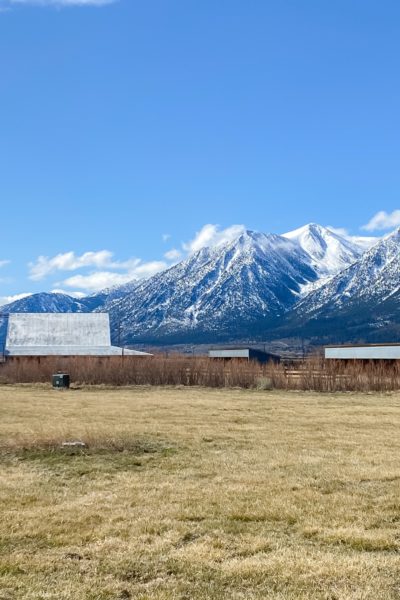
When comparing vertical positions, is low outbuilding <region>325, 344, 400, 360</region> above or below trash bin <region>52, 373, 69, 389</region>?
above

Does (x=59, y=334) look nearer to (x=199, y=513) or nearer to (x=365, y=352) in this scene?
(x=365, y=352)

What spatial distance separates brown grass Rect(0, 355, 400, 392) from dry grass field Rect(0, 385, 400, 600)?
27.7 metres

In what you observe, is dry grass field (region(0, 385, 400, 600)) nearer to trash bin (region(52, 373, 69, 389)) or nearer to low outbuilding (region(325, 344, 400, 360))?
trash bin (region(52, 373, 69, 389))

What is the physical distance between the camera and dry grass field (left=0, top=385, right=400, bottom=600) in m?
8.79

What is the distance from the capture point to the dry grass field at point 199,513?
28.8 ft

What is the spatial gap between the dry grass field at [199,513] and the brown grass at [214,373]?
27.7 meters

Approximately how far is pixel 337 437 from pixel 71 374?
45936 mm

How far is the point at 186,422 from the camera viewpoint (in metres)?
29.1

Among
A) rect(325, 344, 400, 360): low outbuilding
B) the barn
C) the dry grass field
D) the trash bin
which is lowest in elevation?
the dry grass field

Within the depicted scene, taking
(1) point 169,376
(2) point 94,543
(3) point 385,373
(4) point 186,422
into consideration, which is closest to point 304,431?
(4) point 186,422

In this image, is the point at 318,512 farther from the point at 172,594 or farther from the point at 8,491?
the point at 8,491

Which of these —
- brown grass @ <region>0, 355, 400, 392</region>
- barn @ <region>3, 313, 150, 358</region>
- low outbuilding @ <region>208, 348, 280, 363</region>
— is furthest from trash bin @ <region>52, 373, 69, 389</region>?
low outbuilding @ <region>208, 348, 280, 363</region>

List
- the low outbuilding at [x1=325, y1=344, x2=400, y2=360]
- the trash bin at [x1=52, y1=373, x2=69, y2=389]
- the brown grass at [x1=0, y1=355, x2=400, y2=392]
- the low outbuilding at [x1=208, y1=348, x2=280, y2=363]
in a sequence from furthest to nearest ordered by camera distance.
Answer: the low outbuilding at [x1=208, y1=348, x2=280, y2=363] < the low outbuilding at [x1=325, y1=344, x2=400, y2=360] < the trash bin at [x1=52, y1=373, x2=69, y2=389] < the brown grass at [x1=0, y1=355, x2=400, y2=392]

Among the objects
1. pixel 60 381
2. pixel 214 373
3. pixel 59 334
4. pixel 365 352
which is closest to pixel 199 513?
pixel 60 381
